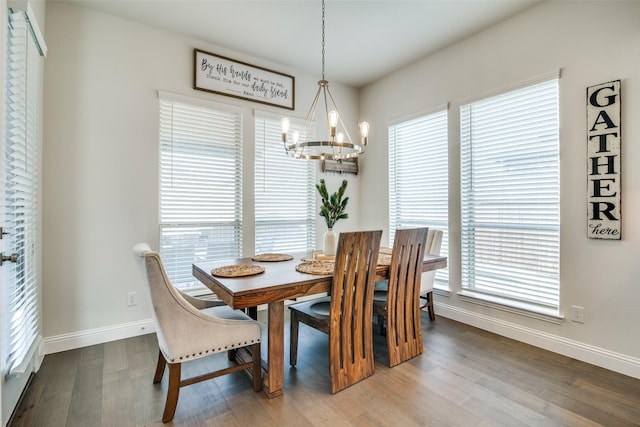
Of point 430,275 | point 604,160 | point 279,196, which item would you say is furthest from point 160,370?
point 604,160

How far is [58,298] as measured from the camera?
2.70 m

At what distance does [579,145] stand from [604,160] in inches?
8.5

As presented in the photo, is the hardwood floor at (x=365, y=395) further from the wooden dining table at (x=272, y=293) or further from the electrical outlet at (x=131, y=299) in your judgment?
the electrical outlet at (x=131, y=299)

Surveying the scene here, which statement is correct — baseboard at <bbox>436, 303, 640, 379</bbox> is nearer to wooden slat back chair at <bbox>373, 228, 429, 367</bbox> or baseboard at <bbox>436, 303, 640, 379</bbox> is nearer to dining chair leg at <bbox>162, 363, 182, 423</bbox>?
wooden slat back chair at <bbox>373, 228, 429, 367</bbox>

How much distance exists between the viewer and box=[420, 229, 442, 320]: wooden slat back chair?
3.08 m

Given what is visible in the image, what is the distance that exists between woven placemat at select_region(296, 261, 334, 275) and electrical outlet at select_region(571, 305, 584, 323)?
2.02 metres

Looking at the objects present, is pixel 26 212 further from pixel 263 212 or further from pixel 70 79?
pixel 263 212

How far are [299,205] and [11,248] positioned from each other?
9.01 ft

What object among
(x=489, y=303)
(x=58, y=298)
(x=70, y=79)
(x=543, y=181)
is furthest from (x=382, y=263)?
(x=70, y=79)

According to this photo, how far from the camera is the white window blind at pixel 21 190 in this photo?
70.7 inches

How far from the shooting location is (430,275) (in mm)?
3098

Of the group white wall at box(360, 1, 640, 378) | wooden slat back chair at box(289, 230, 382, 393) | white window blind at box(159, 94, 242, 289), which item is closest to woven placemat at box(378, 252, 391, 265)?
wooden slat back chair at box(289, 230, 382, 393)

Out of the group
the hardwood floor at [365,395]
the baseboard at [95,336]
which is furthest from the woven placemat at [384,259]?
the baseboard at [95,336]

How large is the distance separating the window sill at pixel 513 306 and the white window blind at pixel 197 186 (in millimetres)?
2562
